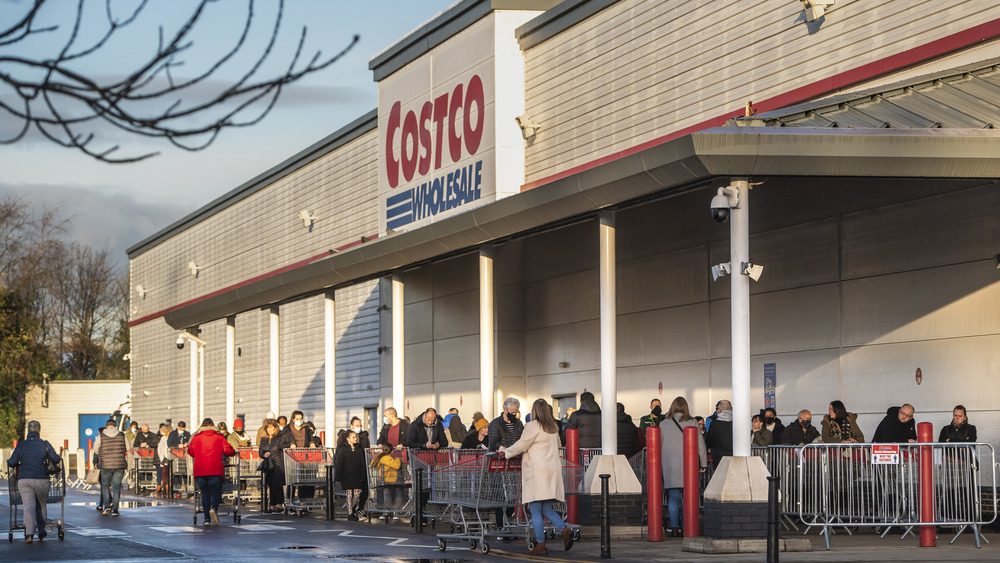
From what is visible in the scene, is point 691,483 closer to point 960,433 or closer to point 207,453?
point 960,433

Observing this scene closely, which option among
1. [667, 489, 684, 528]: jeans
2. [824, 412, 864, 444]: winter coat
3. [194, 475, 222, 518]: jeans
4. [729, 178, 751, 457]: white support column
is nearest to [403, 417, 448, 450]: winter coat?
[194, 475, 222, 518]: jeans

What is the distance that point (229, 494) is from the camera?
30.7 m

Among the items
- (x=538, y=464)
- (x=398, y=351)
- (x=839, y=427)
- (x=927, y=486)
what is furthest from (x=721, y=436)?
(x=398, y=351)

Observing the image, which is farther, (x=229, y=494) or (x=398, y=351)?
(x=229, y=494)

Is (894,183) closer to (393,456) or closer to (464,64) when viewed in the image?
(393,456)

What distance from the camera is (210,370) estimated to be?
51219mm

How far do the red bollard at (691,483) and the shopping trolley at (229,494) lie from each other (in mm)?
8651

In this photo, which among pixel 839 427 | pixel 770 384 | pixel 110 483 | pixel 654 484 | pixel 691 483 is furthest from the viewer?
pixel 110 483

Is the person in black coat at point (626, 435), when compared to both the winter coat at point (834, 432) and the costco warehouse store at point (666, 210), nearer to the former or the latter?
the costco warehouse store at point (666, 210)

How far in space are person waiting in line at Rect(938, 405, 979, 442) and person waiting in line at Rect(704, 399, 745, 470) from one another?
2.75 metres

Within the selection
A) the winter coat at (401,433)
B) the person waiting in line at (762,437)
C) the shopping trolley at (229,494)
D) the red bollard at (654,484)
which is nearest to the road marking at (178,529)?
the shopping trolley at (229,494)

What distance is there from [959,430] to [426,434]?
860cm

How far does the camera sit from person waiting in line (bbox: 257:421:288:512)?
24.9 m

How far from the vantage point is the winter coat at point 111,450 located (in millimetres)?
25672
